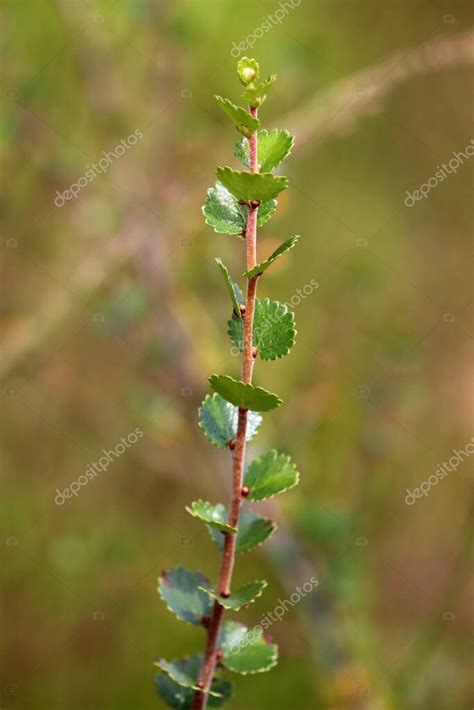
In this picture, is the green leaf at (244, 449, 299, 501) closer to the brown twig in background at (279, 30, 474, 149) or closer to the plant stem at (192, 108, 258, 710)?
the plant stem at (192, 108, 258, 710)

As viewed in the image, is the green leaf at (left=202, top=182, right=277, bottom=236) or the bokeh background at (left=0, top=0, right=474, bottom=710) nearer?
the green leaf at (left=202, top=182, right=277, bottom=236)

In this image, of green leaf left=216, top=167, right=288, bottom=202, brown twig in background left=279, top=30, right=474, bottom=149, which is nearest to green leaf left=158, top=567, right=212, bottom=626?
green leaf left=216, top=167, right=288, bottom=202

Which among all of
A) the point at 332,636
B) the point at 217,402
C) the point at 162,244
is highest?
the point at 162,244

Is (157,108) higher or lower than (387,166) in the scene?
lower

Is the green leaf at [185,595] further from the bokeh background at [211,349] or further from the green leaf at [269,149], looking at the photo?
the bokeh background at [211,349]

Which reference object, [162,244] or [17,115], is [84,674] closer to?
[162,244]

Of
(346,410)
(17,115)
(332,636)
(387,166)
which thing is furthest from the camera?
(387,166)

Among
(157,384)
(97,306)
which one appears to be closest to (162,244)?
(97,306)

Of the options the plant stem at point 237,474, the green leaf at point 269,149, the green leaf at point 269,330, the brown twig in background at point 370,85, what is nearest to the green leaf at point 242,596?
the plant stem at point 237,474
